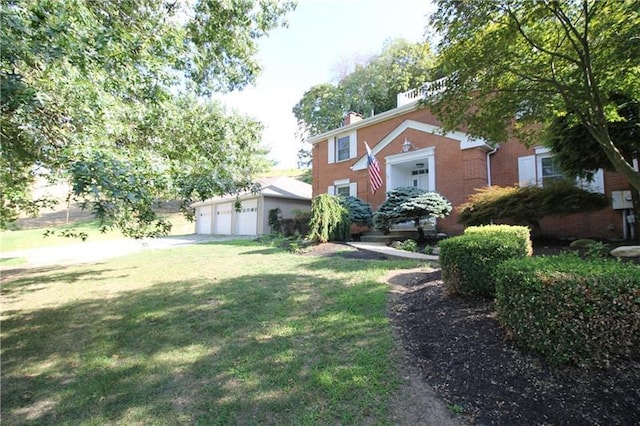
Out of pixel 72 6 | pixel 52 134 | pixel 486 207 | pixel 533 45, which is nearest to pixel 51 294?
pixel 52 134

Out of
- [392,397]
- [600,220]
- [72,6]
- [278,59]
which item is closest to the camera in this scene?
[392,397]

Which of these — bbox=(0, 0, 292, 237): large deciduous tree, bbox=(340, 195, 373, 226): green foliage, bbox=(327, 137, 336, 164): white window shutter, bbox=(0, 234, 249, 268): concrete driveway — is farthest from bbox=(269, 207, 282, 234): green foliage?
bbox=(0, 0, 292, 237): large deciduous tree

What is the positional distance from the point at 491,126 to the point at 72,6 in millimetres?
5963

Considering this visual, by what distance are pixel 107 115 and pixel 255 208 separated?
16518mm

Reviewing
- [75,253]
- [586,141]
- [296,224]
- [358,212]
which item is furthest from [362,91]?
[75,253]

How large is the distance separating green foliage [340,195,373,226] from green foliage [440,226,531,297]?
8383 millimetres

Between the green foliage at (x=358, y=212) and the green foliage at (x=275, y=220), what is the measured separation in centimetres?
623

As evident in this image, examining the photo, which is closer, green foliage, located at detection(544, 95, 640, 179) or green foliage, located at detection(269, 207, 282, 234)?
green foliage, located at detection(544, 95, 640, 179)

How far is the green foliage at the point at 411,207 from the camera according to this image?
10781 mm

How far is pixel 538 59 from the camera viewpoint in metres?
4.76

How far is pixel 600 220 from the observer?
10.1m

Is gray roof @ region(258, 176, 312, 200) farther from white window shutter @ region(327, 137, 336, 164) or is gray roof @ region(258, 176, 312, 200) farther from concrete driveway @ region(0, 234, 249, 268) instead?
concrete driveway @ region(0, 234, 249, 268)

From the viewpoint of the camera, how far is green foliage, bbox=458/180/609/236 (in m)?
8.16

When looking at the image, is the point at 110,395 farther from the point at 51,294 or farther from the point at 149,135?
the point at 51,294
